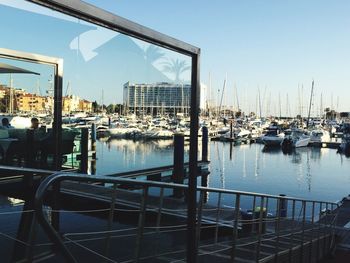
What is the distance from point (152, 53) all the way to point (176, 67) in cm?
24

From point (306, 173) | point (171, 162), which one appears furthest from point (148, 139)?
point (306, 173)

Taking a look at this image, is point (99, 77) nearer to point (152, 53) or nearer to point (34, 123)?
point (152, 53)

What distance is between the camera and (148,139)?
5.59m

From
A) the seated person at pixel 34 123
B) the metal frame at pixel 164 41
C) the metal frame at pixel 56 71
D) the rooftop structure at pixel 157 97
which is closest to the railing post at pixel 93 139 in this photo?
the seated person at pixel 34 123

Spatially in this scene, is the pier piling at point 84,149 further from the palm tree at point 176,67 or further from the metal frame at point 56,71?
the palm tree at point 176,67

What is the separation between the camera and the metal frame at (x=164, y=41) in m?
2.11

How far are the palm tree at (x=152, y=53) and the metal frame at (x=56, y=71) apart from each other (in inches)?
44.9

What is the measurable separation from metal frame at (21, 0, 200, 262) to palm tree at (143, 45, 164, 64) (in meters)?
0.07

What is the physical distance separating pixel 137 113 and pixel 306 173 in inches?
1446

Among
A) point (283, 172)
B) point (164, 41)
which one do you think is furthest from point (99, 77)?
point (283, 172)

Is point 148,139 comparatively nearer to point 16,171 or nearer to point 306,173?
point 16,171

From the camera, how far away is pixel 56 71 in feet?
12.7

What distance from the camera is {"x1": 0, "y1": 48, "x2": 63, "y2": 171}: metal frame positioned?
371 cm

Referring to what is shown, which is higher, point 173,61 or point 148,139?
point 173,61
